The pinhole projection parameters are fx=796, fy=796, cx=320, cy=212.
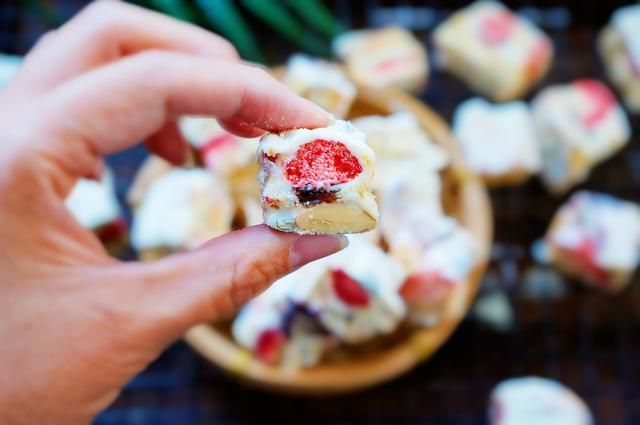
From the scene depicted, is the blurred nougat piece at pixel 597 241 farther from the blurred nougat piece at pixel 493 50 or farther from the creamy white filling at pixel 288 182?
the creamy white filling at pixel 288 182

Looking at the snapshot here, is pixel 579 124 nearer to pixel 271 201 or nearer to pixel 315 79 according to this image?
pixel 315 79

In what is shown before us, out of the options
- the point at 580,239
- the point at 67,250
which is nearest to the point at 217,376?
the point at 67,250

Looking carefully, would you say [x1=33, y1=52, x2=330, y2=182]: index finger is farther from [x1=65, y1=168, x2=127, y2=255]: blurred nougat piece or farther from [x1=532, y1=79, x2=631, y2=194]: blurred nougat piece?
[x1=532, y1=79, x2=631, y2=194]: blurred nougat piece

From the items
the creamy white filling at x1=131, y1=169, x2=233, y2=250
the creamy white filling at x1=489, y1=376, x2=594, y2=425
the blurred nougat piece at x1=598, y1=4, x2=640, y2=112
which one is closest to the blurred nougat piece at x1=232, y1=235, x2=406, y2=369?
the creamy white filling at x1=131, y1=169, x2=233, y2=250

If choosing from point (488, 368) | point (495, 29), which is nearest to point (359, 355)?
point (488, 368)

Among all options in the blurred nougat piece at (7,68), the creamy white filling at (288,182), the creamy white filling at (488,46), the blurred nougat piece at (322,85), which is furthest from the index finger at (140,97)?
the creamy white filling at (488,46)

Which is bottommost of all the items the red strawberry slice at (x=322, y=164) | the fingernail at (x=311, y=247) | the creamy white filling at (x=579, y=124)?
the creamy white filling at (x=579, y=124)
